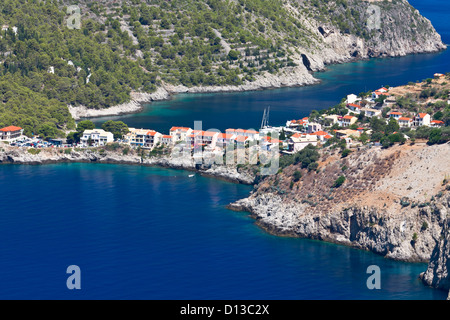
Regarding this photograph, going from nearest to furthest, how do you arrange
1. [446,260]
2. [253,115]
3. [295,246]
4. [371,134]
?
[446,260] < [295,246] < [371,134] < [253,115]

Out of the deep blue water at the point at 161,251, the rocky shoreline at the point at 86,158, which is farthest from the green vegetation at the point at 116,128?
the deep blue water at the point at 161,251

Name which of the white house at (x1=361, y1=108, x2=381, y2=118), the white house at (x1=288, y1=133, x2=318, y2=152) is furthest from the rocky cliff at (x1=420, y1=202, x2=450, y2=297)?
the white house at (x1=361, y1=108, x2=381, y2=118)

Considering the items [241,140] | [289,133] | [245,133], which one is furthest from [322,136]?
[245,133]

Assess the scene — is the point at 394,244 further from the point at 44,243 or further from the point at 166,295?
the point at 44,243

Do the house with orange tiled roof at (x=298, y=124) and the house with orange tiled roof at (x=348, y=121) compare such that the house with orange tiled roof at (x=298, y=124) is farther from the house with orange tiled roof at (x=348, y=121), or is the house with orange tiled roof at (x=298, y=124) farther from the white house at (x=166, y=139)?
the white house at (x=166, y=139)

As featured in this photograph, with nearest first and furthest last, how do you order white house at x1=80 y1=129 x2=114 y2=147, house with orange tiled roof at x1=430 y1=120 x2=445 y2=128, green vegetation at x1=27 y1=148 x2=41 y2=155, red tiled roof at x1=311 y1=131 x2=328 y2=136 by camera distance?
house with orange tiled roof at x1=430 y1=120 x2=445 y2=128 → red tiled roof at x1=311 y1=131 x2=328 y2=136 → green vegetation at x1=27 y1=148 x2=41 y2=155 → white house at x1=80 y1=129 x2=114 y2=147

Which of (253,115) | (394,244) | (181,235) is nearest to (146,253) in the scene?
(181,235)

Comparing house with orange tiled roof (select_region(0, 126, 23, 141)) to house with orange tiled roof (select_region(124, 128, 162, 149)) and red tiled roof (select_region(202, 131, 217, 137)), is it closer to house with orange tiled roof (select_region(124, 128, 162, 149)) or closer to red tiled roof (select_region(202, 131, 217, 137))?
house with orange tiled roof (select_region(124, 128, 162, 149))

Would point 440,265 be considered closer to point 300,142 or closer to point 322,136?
point 300,142
